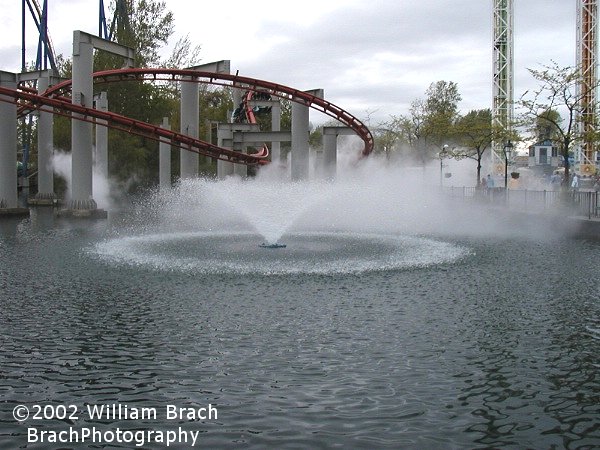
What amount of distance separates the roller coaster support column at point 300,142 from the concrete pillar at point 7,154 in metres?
15.2

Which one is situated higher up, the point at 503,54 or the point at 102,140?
the point at 503,54

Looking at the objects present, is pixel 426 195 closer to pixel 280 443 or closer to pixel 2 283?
pixel 2 283

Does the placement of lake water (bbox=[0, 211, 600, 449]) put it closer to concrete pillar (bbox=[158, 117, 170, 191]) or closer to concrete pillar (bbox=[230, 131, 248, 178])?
concrete pillar (bbox=[230, 131, 248, 178])

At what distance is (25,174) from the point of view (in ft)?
183

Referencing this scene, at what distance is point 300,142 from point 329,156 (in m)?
7.54

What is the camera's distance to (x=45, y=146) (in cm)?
4434

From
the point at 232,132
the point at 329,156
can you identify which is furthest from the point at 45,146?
the point at 329,156

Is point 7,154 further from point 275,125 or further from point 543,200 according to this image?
point 543,200

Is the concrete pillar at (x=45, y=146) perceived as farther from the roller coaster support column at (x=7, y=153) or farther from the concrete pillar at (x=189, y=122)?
the concrete pillar at (x=189, y=122)

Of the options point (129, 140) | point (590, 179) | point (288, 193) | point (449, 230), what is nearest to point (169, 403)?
point (288, 193)

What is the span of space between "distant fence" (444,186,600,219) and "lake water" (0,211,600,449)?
10.4 m

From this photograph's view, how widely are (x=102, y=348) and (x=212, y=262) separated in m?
8.48

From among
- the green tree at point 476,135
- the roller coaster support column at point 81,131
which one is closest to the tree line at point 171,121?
the green tree at point 476,135

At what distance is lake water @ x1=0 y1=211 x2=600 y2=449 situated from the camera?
6684 millimetres
